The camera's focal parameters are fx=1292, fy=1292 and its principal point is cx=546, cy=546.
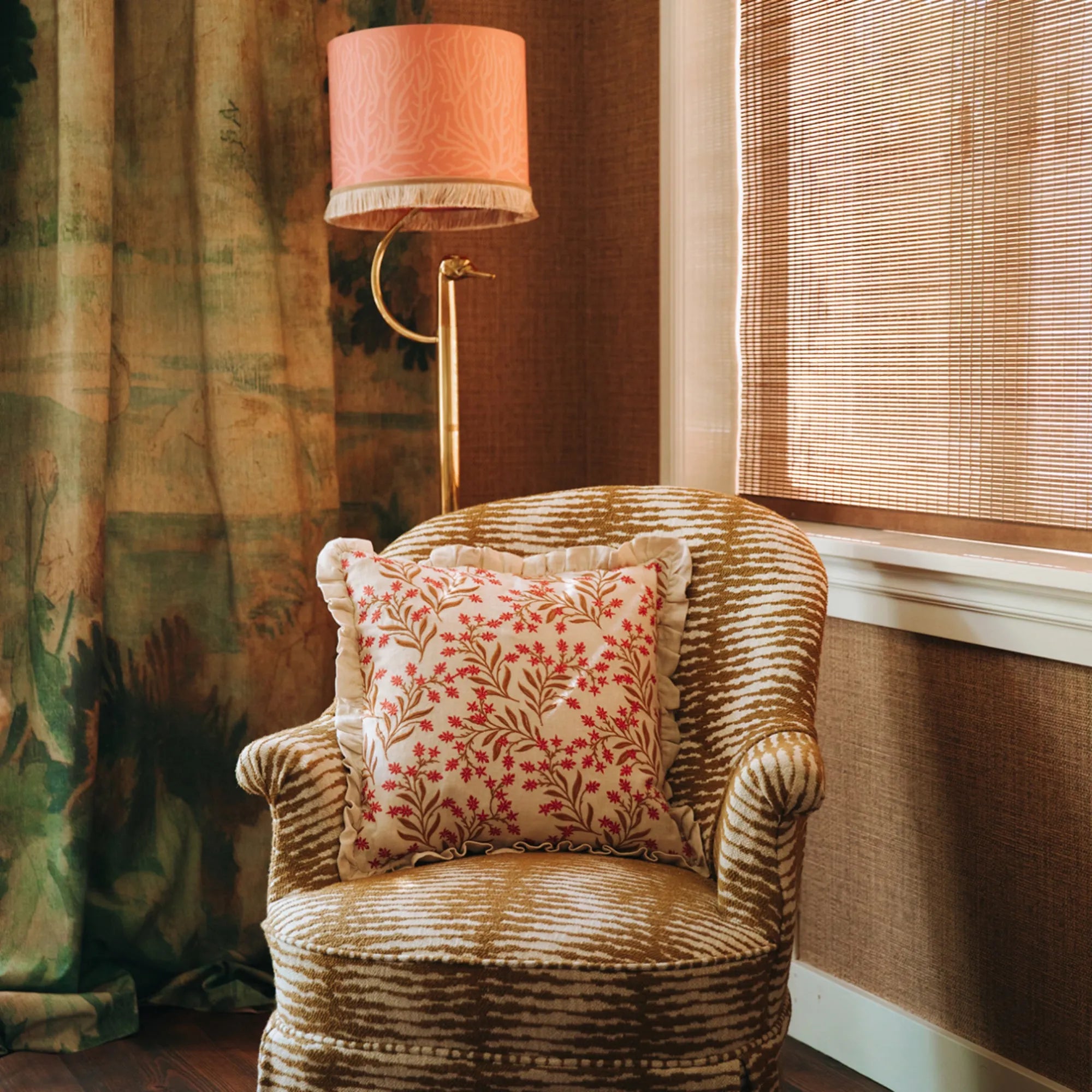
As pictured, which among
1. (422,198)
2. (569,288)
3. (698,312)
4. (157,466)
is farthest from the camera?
(569,288)

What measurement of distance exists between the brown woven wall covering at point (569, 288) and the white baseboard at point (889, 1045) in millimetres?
1026

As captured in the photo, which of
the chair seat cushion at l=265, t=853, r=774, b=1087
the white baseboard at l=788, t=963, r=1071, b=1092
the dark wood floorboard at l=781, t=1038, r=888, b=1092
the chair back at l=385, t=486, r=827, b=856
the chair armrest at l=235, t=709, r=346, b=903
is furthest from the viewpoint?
the dark wood floorboard at l=781, t=1038, r=888, b=1092

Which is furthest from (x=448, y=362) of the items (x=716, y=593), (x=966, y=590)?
(x=966, y=590)

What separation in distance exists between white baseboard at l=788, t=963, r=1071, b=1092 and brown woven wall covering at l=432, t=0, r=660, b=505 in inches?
40.4

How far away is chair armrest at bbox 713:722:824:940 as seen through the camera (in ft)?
4.84

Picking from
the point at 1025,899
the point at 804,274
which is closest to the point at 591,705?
the point at 1025,899

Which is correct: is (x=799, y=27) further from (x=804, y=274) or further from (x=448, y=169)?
(x=448, y=169)

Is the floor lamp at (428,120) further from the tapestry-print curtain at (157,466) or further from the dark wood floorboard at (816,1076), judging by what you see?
the dark wood floorboard at (816,1076)

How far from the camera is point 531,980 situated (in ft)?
4.56

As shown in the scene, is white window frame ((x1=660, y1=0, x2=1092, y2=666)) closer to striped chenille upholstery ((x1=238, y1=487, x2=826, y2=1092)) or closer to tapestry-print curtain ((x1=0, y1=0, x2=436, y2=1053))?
striped chenille upholstery ((x1=238, y1=487, x2=826, y2=1092))

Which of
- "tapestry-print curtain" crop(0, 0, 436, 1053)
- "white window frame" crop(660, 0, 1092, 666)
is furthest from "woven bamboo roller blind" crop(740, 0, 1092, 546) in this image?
"tapestry-print curtain" crop(0, 0, 436, 1053)

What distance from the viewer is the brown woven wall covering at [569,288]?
8.53 ft

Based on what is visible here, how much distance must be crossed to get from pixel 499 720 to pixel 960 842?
74cm

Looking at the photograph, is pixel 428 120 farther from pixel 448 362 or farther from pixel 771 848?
pixel 771 848
